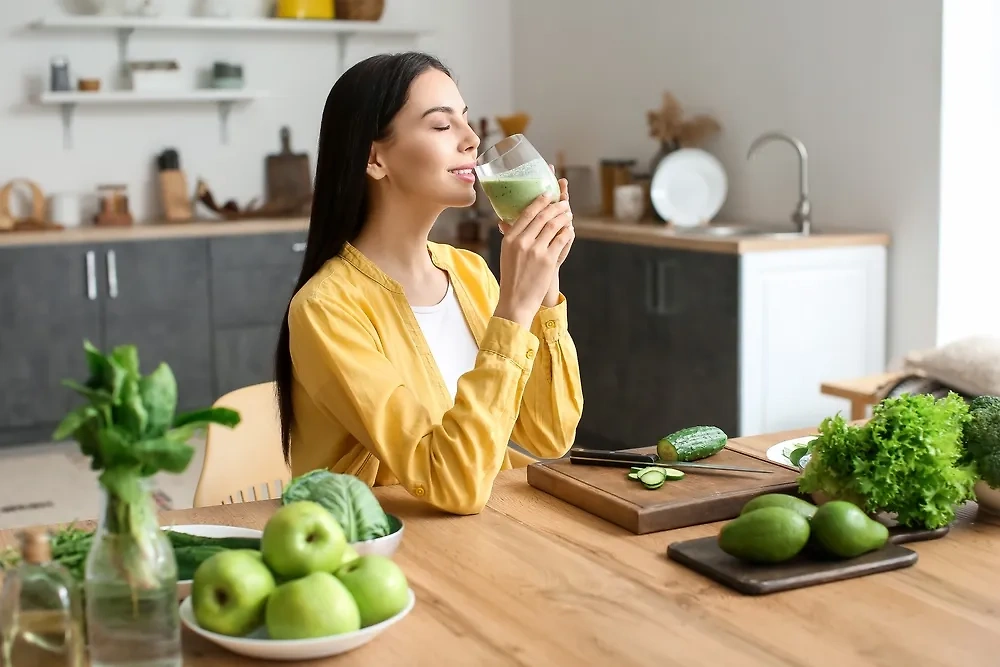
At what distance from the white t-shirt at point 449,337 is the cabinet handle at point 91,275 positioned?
10.6 ft

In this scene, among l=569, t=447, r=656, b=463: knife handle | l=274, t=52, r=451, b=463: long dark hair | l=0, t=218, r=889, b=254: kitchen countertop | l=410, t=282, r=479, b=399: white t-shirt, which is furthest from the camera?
l=0, t=218, r=889, b=254: kitchen countertop

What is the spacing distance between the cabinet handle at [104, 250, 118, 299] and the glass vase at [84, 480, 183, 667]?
161 inches

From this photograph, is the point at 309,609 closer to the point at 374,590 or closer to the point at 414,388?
the point at 374,590

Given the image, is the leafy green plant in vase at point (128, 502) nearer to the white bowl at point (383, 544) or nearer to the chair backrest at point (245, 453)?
the white bowl at point (383, 544)

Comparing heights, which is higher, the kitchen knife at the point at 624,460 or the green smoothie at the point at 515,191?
the green smoothie at the point at 515,191

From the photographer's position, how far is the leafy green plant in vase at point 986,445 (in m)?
1.48

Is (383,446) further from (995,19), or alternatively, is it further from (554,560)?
(995,19)

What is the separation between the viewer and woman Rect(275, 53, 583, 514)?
1.64m

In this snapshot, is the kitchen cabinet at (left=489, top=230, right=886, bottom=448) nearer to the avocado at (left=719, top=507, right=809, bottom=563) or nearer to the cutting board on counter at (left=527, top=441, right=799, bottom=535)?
the cutting board on counter at (left=527, top=441, right=799, bottom=535)

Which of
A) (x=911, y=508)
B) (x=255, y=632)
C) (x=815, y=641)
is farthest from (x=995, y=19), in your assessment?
(x=255, y=632)

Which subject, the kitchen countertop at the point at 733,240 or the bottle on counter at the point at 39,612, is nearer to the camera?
the bottle on counter at the point at 39,612

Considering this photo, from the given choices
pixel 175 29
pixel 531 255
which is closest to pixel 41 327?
pixel 175 29

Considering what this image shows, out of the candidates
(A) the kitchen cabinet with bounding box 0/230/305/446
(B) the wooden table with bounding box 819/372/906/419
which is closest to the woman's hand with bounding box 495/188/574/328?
(B) the wooden table with bounding box 819/372/906/419

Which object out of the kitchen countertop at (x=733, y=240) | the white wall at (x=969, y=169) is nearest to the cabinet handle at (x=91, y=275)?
the kitchen countertop at (x=733, y=240)
